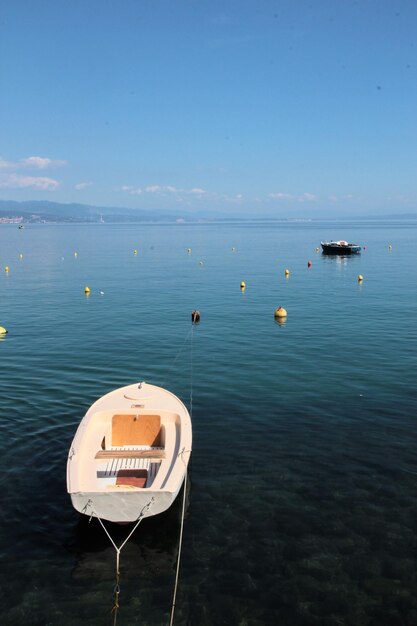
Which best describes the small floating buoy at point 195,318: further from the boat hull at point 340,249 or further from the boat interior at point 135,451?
the boat hull at point 340,249

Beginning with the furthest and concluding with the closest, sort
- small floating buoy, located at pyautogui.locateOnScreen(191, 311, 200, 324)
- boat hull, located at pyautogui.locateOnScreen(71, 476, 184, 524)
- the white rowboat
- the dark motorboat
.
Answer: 1. the dark motorboat
2. small floating buoy, located at pyautogui.locateOnScreen(191, 311, 200, 324)
3. the white rowboat
4. boat hull, located at pyautogui.locateOnScreen(71, 476, 184, 524)

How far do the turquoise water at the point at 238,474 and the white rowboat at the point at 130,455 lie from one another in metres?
1.56

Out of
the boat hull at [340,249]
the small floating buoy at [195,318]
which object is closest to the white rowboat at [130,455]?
the small floating buoy at [195,318]

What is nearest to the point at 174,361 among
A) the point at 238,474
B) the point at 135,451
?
the point at 238,474

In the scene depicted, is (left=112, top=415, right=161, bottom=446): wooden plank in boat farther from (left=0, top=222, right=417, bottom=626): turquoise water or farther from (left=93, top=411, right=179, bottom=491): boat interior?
(left=0, top=222, right=417, bottom=626): turquoise water

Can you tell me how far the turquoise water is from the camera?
1331cm

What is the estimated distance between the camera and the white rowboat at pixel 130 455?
46.9ft

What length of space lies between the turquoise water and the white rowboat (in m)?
1.56

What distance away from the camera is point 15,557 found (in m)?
14.6

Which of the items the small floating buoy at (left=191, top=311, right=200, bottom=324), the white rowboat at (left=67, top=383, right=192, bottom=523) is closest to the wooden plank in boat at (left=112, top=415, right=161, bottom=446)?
the white rowboat at (left=67, top=383, right=192, bottom=523)

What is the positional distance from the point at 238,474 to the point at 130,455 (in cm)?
442

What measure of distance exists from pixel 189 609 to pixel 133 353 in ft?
80.8

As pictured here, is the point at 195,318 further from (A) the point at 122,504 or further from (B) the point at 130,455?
(A) the point at 122,504

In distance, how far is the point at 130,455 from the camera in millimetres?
17328
